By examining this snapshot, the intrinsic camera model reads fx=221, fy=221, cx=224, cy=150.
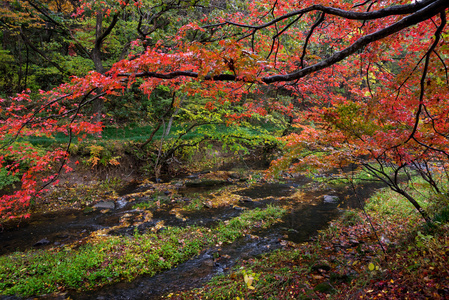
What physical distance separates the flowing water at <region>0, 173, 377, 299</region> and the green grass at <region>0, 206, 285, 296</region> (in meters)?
0.25

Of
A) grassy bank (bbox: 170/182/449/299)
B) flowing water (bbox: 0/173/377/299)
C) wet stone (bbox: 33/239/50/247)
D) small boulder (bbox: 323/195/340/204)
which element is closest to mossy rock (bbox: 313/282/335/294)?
grassy bank (bbox: 170/182/449/299)

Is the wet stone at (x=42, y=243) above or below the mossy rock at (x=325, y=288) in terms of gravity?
below

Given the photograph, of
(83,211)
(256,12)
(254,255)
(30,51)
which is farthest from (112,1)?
(30,51)

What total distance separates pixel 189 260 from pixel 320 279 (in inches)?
106

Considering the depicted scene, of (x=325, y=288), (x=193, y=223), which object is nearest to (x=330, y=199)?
(x=193, y=223)

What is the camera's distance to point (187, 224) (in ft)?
21.7

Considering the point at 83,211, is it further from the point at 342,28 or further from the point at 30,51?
the point at 30,51

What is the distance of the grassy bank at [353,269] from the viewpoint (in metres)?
2.66

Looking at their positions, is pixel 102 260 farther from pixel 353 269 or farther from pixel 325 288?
pixel 353 269

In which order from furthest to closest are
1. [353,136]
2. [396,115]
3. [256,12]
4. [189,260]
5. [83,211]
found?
[256,12] < [83,211] < [189,260] < [353,136] < [396,115]

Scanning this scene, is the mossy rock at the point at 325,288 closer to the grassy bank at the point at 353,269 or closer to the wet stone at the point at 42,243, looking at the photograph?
the grassy bank at the point at 353,269

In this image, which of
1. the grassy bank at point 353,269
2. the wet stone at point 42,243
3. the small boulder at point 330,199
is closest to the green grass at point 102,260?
the wet stone at point 42,243

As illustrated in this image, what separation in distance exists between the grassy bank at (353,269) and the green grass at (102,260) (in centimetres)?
115

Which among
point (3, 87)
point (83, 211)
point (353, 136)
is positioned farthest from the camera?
point (3, 87)
